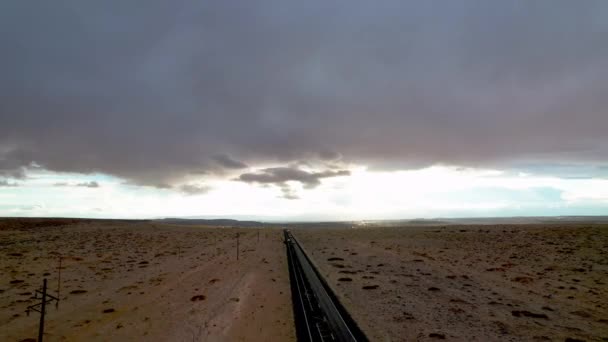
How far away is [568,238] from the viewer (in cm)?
4562

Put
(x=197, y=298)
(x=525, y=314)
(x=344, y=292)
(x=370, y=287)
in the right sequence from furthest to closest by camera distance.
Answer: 1. (x=370, y=287)
2. (x=344, y=292)
3. (x=197, y=298)
4. (x=525, y=314)

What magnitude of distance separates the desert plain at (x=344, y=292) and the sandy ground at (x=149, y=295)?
10 cm

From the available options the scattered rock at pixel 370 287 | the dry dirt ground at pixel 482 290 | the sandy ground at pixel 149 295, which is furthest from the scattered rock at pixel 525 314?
the sandy ground at pixel 149 295

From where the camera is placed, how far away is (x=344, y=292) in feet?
84.8

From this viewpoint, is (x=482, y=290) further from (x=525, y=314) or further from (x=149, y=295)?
(x=149, y=295)

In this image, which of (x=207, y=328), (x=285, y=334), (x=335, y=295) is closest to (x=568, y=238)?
(x=335, y=295)

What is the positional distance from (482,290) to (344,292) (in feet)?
32.3

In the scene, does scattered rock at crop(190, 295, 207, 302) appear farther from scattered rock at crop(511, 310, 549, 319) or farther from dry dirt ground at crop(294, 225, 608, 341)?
scattered rock at crop(511, 310, 549, 319)

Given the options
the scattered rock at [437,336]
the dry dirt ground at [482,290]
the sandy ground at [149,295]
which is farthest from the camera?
the sandy ground at [149,295]

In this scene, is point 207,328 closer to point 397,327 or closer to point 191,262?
point 397,327

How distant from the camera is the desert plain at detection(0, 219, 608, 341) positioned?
1847 centimetres

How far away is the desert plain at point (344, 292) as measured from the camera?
60.6 feet

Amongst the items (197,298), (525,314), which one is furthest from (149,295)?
(525,314)

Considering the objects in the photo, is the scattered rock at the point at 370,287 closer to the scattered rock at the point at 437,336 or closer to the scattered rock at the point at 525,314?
the scattered rock at the point at 525,314
